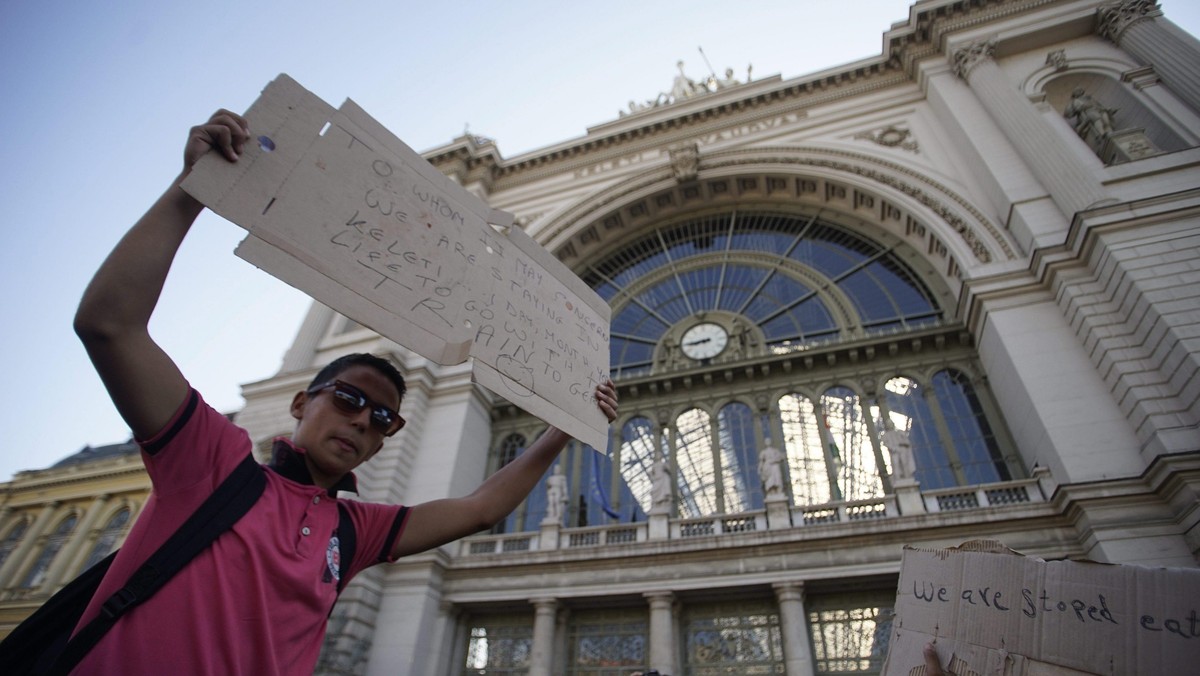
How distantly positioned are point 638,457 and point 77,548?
2319 centimetres

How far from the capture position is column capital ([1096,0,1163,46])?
16.5m

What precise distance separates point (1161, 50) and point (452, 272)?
70.7 ft

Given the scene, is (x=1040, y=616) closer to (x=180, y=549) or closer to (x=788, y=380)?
(x=180, y=549)

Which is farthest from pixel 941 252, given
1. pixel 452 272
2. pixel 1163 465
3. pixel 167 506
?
pixel 167 506

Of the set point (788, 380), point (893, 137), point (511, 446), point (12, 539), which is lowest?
point (12, 539)

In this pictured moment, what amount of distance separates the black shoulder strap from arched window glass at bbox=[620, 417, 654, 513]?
519 inches

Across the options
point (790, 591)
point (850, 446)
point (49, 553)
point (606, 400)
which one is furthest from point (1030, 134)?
point (49, 553)

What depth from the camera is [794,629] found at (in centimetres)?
1096

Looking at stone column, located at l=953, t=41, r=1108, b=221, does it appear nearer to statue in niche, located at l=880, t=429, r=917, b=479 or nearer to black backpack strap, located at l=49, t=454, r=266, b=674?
statue in niche, located at l=880, t=429, r=917, b=479

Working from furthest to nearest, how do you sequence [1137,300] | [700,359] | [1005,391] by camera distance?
[700,359], [1005,391], [1137,300]

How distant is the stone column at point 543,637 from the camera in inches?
475

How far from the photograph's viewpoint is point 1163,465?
9.13 meters

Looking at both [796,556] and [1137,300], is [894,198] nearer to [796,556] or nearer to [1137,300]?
[1137,300]

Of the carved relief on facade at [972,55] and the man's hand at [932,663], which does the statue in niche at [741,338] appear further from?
the man's hand at [932,663]
